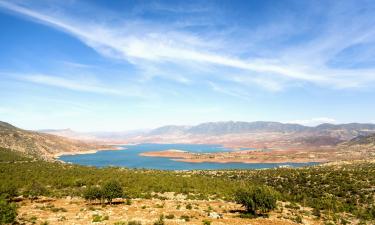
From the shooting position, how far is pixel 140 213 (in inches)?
1046

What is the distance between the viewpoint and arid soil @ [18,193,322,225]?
77.3 feet

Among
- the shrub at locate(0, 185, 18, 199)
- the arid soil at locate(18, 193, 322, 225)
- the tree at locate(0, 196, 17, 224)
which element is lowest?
the arid soil at locate(18, 193, 322, 225)

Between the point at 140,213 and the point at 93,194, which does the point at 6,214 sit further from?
the point at 93,194

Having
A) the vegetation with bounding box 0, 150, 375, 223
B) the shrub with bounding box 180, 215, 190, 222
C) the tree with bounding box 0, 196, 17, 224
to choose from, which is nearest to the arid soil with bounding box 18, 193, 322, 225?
the shrub with bounding box 180, 215, 190, 222

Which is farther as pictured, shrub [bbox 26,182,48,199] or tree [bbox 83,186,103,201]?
shrub [bbox 26,182,48,199]

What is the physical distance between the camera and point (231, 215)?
26984 mm

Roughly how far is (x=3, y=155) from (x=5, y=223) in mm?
71553

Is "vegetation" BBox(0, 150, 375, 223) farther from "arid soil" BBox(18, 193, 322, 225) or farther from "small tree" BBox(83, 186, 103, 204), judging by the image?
"arid soil" BBox(18, 193, 322, 225)

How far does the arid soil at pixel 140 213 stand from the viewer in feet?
77.3

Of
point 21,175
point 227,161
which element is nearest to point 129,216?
point 21,175

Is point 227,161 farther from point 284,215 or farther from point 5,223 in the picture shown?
point 5,223

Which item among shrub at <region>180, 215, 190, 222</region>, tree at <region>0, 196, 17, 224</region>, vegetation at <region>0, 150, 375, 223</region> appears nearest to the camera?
tree at <region>0, 196, 17, 224</region>

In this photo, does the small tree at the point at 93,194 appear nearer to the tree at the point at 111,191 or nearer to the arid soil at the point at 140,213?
the tree at the point at 111,191

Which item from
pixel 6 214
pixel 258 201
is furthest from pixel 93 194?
pixel 258 201
